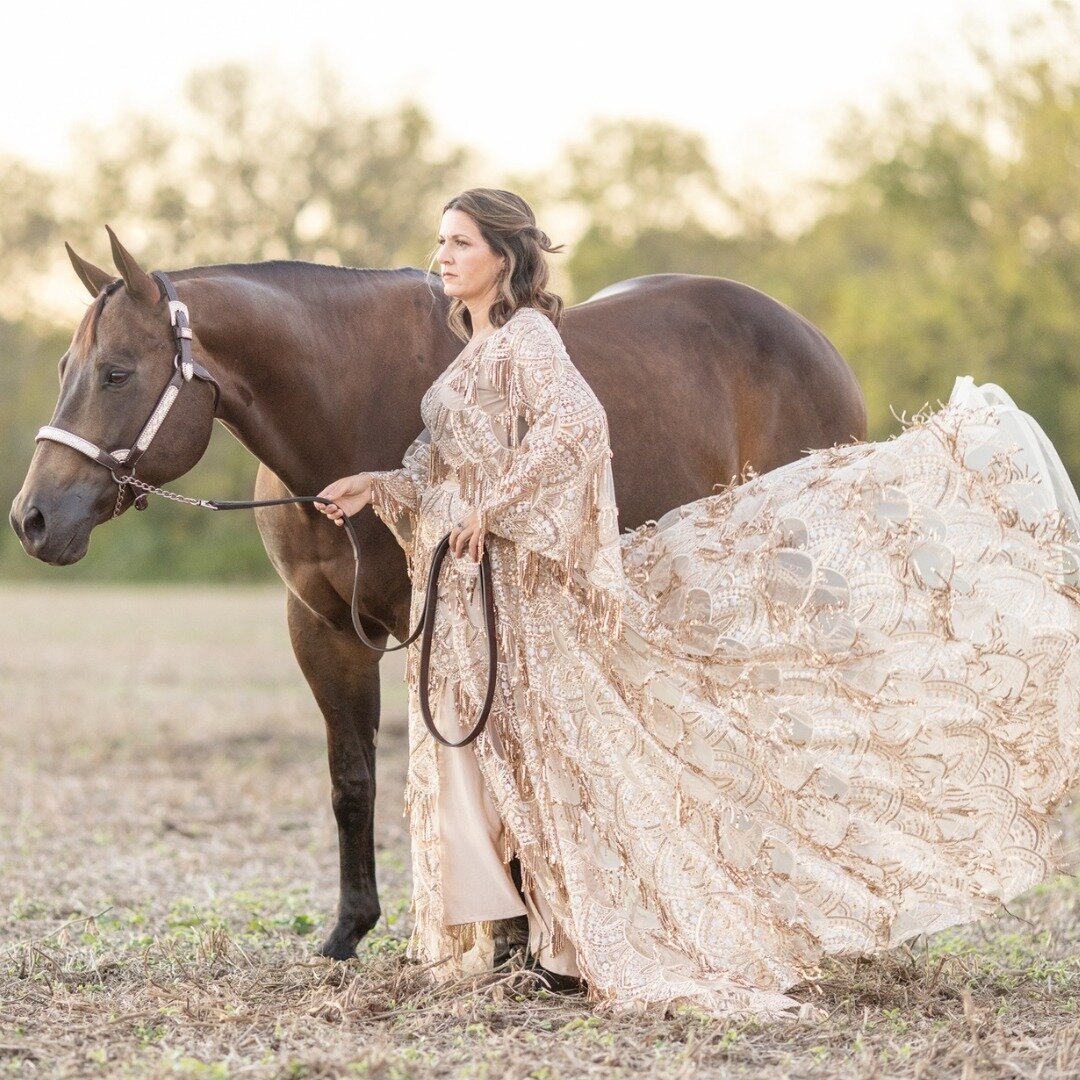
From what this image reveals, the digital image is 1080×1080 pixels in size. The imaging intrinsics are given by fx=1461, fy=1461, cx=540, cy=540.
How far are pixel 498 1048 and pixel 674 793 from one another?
31.6 inches

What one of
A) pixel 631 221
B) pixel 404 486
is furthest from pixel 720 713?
pixel 631 221

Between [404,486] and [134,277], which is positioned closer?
[134,277]

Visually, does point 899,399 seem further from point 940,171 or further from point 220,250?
point 220,250

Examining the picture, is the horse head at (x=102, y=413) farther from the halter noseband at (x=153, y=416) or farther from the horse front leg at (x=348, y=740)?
the horse front leg at (x=348, y=740)

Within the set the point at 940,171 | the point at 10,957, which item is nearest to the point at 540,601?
the point at 10,957

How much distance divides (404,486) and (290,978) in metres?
1.36

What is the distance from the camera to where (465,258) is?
12.0 ft

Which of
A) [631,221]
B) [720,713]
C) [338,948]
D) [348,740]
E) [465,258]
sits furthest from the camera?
[631,221]

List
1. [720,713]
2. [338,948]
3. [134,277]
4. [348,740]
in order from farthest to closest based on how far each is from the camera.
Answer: [348,740] < [338,948] < [720,713] < [134,277]

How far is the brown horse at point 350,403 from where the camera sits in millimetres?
3568

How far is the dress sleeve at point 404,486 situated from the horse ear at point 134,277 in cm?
71

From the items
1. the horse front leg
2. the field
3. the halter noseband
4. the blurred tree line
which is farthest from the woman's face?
the blurred tree line

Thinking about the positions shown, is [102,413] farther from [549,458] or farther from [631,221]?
[631,221]

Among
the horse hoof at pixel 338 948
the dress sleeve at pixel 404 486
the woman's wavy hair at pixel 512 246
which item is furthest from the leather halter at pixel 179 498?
the horse hoof at pixel 338 948
